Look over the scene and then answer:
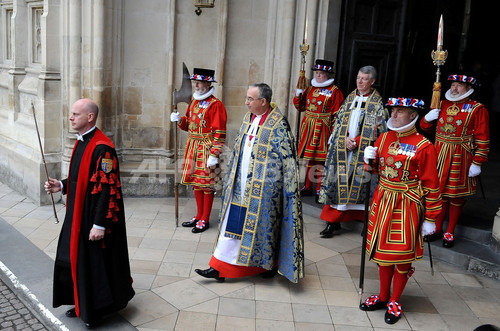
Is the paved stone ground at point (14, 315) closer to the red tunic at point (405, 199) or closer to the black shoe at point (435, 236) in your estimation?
the red tunic at point (405, 199)

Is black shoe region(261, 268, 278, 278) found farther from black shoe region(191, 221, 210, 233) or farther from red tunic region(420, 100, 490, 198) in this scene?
red tunic region(420, 100, 490, 198)

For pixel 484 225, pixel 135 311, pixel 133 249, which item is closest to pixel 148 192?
pixel 133 249

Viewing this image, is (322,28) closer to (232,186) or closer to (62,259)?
(232,186)

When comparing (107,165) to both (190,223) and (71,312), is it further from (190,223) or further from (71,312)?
(190,223)

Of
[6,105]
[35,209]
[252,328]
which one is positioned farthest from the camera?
[6,105]

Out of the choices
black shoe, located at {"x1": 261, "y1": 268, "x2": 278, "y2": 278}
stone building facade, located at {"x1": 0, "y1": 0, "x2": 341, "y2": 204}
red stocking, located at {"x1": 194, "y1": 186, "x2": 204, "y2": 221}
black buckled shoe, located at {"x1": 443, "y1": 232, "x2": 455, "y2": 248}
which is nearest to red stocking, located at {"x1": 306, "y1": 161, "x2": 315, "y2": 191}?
stone building facade, located at {"x1": 0, "y1": 0, "x2": 341, "y2": 204}

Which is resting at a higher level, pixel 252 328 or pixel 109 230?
pixel 109 230

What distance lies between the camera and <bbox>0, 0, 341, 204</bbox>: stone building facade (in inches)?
280

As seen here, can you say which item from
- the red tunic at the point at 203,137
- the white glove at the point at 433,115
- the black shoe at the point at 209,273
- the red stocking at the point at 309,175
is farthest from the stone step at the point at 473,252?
the red tunic at the point at 203,137

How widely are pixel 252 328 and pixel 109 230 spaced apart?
140 cm

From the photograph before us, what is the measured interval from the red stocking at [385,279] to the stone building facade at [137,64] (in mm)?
3791

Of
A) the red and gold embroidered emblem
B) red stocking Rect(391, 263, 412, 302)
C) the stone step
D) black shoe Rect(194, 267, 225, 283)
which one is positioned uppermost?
the red and gold embroidered emblem

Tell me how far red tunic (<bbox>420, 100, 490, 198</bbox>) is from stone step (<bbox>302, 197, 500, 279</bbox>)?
56 centimetres

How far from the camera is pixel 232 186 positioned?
194 inches
